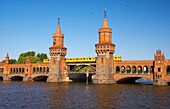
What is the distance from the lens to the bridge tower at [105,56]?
8938 cm

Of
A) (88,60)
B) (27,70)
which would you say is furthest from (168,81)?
(27,70)

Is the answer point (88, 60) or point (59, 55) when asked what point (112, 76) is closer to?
point (88, 60)

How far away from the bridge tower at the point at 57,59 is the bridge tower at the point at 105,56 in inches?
768

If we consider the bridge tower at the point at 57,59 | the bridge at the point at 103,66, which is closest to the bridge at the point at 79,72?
the bridge at the point at 103,66

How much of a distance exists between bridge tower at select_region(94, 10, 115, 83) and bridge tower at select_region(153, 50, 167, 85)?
57.6 ft

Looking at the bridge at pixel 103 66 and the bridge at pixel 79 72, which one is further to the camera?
the bridge at pixel 79 72

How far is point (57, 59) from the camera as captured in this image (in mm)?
102375

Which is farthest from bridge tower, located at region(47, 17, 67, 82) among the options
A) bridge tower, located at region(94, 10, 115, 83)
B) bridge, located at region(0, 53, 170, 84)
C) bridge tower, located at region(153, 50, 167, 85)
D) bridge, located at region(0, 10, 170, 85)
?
bridge tower, located at region(153, 50, 167, 85)

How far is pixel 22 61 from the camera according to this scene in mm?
149125

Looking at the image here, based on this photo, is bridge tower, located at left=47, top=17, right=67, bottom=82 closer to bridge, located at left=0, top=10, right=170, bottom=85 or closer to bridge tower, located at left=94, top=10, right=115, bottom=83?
bridge, located at left=0, top=10, right=170, bottom=85

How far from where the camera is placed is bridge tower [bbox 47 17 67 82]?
102 metres

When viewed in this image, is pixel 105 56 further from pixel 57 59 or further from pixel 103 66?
pixel 57 59

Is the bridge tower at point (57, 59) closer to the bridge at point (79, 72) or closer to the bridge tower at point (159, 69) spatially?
the bridge at point (79, 72)

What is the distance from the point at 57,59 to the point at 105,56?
24288 mm
